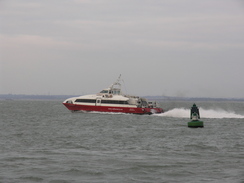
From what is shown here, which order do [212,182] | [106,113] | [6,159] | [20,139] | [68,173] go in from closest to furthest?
[212,182] < [68,173] < [6,159] < [20,139] < [106,113]

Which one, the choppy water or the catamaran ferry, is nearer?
the choppy water

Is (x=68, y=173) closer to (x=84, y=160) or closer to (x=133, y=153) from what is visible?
(x=84, y=160)

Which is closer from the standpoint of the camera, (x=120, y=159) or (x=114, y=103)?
(x=120, y=159)

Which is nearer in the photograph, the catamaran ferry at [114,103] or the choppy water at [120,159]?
the choppy water at [120,159]

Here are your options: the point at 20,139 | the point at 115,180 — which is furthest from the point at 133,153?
the point at 20,139

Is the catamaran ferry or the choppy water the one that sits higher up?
the catamaran ferry

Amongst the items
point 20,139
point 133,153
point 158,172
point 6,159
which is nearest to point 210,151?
point 133,153

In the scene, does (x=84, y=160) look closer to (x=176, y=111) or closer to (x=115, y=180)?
(x=115, y=180)

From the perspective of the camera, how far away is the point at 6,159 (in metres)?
21.4

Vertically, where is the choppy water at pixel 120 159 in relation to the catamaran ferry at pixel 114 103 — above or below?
below

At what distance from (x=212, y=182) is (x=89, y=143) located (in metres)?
13.4

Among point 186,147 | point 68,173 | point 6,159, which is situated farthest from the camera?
point 186,147

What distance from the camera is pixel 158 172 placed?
62.1 ft

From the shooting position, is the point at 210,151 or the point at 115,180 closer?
the point at 115,180
